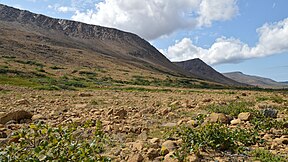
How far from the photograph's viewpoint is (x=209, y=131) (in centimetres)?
535

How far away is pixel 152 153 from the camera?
15.5ft

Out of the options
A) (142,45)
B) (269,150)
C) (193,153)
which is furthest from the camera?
(142,45)

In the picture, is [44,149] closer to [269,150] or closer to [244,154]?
[244,154]

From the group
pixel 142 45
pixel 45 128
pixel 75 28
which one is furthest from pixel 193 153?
pixel 142 45

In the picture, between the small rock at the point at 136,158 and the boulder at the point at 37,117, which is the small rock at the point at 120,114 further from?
the small rock at the point at 136,158

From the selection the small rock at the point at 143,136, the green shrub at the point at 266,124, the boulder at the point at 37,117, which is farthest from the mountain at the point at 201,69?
the small rock at the point at 143,136

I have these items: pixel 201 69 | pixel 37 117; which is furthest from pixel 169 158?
pixel 201 69

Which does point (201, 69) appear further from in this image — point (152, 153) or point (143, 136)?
point (152, 153)

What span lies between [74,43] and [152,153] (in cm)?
9484

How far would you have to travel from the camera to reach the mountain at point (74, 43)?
6675 cm

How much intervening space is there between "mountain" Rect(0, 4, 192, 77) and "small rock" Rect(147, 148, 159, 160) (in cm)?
5733

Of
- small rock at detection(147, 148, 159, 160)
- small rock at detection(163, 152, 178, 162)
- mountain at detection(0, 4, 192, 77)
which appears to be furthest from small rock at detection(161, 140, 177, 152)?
mountain at detection(0, 4, 192, 77)

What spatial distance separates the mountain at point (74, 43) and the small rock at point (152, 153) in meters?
57.3

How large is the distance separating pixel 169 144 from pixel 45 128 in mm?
2904
